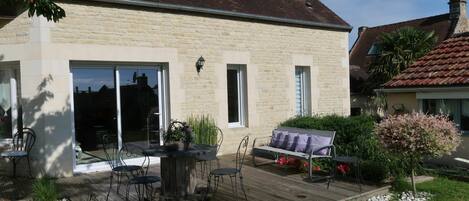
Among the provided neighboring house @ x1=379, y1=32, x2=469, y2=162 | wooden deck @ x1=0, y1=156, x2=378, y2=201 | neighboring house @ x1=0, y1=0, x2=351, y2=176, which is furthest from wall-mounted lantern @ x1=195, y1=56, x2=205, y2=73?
neighboring house @ x1=379, y1=32, x2=469, y2=162

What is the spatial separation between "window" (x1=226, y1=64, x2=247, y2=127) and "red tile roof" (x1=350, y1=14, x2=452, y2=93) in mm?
11668

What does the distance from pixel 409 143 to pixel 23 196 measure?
6.26 metres

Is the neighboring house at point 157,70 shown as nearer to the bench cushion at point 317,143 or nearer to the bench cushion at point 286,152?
the bench cushion at point 286,152

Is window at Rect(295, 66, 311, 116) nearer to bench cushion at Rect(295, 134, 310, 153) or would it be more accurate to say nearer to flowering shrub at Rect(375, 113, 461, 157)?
bench cushion at Rect(295, 134, 310, 153)

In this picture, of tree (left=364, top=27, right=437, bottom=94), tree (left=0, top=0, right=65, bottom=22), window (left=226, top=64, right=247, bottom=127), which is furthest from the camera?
tree (left=364, top=27, right=437, bottom=94)

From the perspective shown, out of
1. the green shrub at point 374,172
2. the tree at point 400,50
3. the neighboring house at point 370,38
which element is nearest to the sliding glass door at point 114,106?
the green shrub at point 374,172

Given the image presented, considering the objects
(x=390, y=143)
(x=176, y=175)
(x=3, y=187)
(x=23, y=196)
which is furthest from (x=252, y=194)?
(x=3, y=187)

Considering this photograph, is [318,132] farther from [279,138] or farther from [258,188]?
[258,188]

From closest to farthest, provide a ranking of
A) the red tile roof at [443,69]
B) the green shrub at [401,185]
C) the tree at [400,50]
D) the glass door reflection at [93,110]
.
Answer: the green shrub at [401,185], the glass door reflection at [93,110], the red tile roof at [443,69], the tree at [400,50]

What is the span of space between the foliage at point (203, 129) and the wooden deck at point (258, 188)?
175cm

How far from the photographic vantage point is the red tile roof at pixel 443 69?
1073 centimetres

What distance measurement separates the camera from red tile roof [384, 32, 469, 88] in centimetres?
1073

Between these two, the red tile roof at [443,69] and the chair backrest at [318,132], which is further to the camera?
the red tile roof at [443,69]

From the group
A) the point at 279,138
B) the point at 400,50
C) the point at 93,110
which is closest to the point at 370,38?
the point at 400,50
